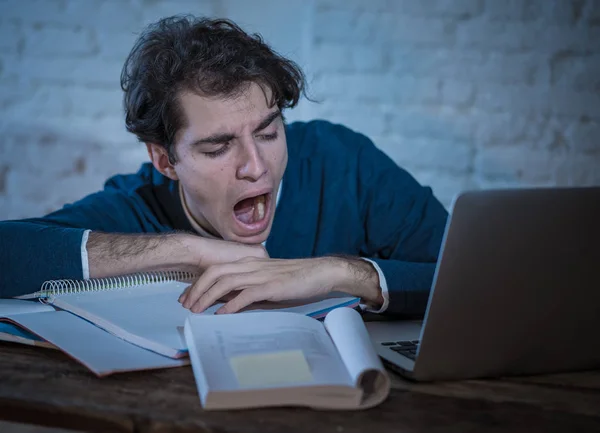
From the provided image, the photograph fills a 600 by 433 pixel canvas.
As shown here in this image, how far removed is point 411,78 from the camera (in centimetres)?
215

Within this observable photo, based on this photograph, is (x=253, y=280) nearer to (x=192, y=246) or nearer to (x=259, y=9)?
(x=192, y=246)

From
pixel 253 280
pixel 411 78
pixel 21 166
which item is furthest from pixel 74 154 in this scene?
pixel 253 280

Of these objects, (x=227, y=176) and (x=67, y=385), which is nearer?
(x=67, y=385)

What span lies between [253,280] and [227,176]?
53 centimetres

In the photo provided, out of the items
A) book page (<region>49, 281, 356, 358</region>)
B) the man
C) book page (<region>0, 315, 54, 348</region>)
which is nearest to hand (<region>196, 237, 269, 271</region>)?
the man

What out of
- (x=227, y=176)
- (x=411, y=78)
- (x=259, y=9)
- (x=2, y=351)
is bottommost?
(x=2, y=351)

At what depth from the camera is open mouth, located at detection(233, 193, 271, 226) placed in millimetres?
1699

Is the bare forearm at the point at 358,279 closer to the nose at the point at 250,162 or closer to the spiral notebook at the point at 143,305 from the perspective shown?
the spiral notebook at the point at 143,305

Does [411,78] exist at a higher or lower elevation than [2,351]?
higher

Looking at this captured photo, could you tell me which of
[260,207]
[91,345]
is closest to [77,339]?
[91,345]

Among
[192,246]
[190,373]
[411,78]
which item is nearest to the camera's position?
[190,373]

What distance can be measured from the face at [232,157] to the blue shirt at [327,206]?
0.15 m

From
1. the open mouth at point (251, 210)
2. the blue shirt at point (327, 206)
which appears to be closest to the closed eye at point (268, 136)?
the open mouth at point (251, 210)

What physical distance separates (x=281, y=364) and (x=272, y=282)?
1.00 ft
